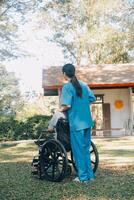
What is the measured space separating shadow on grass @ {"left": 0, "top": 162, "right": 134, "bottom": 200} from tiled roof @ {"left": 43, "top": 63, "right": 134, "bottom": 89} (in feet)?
45.1

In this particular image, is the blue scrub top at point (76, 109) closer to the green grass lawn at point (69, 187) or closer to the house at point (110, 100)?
the green grass lawn at point (69, 187)

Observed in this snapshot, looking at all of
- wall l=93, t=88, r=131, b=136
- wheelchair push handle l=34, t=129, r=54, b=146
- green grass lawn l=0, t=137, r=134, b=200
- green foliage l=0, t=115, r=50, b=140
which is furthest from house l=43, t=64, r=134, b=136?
green grass lawn l=0, t=137, r=134, b=200

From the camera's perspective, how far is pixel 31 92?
3988cm

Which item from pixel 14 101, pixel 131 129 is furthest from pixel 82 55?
pixel 131 129

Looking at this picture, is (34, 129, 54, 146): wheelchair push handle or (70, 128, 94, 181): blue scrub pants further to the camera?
(34, 129, 54, 146): wheelchair push handle

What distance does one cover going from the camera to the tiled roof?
Answer: 801 inches

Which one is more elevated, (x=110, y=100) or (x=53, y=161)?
(x=53, y=161)

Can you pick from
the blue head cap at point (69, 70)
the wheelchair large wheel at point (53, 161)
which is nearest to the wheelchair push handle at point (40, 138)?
the wheelchair large wheel at point (53, 161)

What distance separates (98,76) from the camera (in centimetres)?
2148

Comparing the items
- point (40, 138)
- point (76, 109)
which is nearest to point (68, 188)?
point (76, 109)

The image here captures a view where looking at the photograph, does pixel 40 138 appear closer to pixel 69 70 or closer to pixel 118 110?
pixel 69 70

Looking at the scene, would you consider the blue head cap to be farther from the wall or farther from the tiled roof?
the wall

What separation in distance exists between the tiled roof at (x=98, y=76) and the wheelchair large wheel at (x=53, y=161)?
1396 centimetres

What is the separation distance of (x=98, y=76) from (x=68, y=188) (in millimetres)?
16284
